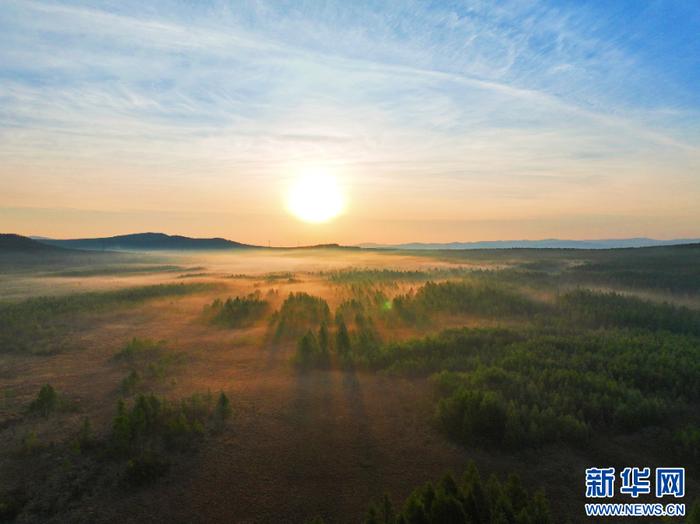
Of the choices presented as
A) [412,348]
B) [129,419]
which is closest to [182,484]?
[129,419]

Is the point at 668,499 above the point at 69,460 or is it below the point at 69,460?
below

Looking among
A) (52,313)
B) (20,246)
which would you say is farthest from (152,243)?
(52,313)

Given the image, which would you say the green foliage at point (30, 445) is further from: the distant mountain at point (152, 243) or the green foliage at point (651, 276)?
the distant mountain at point (152, 243)

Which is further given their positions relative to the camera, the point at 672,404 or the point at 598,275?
the point at 598,275

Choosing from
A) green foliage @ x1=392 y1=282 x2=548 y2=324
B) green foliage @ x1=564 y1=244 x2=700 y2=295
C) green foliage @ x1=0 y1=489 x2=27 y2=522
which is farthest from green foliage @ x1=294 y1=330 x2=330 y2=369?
green foliage @ x1=564 y1=244 x2=700 y2=295

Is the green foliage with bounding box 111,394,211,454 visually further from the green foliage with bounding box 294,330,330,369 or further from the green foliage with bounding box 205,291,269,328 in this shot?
the green foliage with bounding box 205,291,269,328

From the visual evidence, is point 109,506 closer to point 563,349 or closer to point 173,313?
point 563,349

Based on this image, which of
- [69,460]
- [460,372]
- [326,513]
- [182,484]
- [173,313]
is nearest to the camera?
[326,513]
